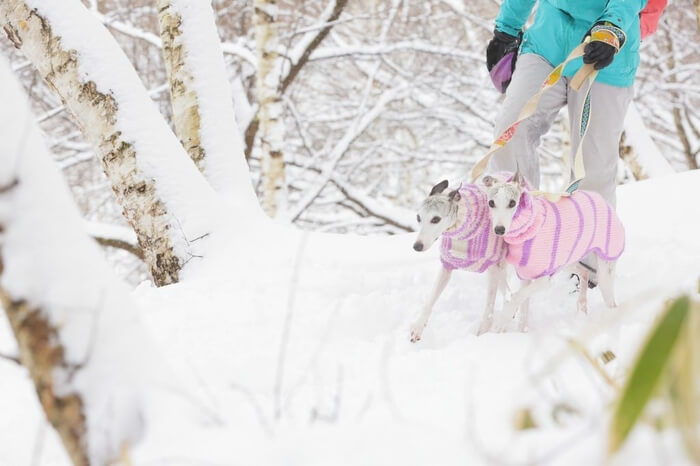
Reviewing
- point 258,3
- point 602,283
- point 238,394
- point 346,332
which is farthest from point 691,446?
point 258,3

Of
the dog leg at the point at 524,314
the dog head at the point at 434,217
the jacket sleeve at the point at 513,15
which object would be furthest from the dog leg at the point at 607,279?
the jacket sleeve at the point at 513,15

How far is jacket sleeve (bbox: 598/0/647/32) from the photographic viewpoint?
8.36ft

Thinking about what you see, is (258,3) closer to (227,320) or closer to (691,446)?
(227,320)

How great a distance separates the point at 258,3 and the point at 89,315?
15.2 ft

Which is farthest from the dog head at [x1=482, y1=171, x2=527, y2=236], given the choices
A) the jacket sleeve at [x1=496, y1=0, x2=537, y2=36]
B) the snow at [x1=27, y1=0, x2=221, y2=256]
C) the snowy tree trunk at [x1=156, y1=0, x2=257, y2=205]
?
the snowy tree trunk at [x1=156, y1=0, x2=257, y2=205]

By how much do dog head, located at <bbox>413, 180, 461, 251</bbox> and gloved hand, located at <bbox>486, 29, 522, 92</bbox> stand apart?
45.3 inches

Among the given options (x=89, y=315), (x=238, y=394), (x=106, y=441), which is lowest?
(x=238, y=394)

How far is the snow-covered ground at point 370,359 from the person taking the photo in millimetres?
918

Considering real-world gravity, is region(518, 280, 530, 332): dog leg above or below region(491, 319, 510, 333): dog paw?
below

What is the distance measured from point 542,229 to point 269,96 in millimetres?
3543

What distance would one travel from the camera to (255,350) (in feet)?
7.64

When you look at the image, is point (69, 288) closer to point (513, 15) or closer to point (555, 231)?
point (555, 231)

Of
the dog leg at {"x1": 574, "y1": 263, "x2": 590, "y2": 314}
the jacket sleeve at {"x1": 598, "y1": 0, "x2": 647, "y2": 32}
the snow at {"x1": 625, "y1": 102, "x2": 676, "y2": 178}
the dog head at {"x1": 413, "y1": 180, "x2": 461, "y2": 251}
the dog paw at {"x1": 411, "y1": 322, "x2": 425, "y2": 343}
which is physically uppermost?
the jacket sleeve at {"x1": 598, "y1": 0, "x2": 647, "y2": 32}

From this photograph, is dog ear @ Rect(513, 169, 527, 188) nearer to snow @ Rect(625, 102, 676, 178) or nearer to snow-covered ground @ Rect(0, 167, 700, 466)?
snow-covered ground @ Rect(0, 167, 700, 466)
